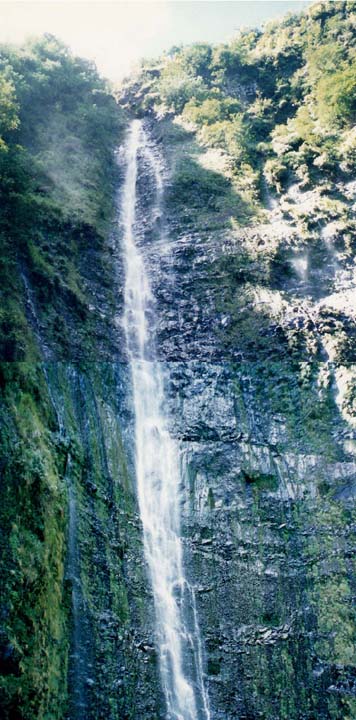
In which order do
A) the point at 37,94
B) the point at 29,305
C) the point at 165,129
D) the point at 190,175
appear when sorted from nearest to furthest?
the point at 29,305
the point at 190,175
the point at 37,94
the point at 165,129

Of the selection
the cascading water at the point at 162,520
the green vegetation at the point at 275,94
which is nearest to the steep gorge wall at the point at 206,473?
the cascading water at the point at 162,520

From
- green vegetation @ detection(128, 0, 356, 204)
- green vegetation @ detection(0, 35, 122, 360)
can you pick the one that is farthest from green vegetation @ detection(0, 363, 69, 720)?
green vegetation @ detection(128, 0, 356, 204)

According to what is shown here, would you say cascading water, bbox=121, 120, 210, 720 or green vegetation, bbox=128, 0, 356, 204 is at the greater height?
green vegetation, bbox=128, 0, 356, 204

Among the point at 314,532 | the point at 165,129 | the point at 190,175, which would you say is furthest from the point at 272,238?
the point at 165,129

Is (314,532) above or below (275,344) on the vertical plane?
below

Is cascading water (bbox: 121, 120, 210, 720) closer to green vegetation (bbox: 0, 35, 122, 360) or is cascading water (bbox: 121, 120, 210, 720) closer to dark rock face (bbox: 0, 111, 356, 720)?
dark rock face (bbox: 0, 111, 356, 720)

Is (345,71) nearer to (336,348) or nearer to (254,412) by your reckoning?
(336,348)

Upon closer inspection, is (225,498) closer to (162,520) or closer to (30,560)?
(162,520)

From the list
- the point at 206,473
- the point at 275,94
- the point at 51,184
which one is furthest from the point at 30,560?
the point at 275,94
